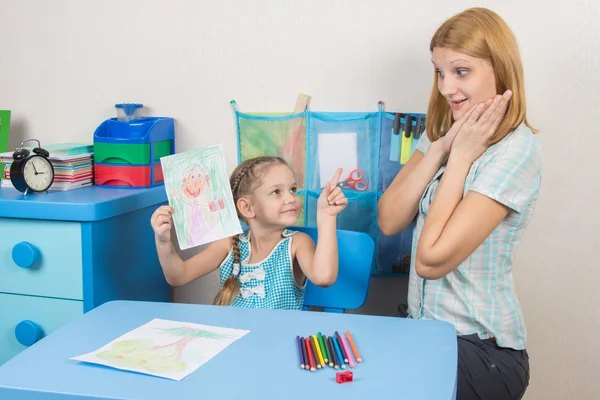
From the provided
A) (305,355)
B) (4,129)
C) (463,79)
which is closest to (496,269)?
(463,79)

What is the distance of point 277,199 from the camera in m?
1.83

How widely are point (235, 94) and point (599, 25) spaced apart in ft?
3.67

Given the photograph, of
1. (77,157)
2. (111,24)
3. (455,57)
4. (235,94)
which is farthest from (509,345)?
(111,24)

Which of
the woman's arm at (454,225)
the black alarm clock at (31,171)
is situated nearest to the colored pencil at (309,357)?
the woman's arm at (454,225)

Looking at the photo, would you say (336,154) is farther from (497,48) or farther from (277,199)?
(497,48)

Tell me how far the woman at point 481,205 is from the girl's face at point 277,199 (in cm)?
36

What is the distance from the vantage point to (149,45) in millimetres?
2363

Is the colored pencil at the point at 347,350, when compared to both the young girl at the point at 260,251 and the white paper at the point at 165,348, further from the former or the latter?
the young girl at the point at 260,251

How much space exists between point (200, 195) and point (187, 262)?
246 millimetres

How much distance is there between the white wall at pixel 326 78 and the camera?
6.63 ft

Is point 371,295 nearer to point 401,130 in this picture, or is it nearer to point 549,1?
point 401,130

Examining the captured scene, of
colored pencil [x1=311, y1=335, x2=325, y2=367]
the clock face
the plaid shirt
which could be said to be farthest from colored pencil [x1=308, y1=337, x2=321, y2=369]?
the clock face

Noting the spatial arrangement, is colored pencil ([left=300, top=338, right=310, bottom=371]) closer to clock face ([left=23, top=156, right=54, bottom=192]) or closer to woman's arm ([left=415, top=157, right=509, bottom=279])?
woman's arm ([left=415, top=157, right=509, bottom=279])

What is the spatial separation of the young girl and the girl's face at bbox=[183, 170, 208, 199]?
8 cm
